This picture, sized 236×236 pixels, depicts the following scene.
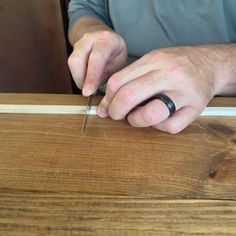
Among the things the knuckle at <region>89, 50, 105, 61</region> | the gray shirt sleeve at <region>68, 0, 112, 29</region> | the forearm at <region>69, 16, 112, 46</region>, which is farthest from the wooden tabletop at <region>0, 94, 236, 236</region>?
the gray shirt sleeve at <region>68, 0, 112, 29</region>

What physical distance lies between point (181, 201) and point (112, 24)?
0.67 meters

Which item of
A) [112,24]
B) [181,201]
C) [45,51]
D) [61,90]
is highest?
[181,201]

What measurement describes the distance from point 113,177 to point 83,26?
558mm

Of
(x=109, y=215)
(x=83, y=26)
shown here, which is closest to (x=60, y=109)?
(x=109, y=215)

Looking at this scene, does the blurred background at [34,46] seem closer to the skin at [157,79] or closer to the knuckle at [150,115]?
the skin at [157,79]

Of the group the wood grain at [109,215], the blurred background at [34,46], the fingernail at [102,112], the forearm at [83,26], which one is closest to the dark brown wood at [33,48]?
the blurred background at [34,46]

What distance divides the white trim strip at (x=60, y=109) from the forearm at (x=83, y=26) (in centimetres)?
31

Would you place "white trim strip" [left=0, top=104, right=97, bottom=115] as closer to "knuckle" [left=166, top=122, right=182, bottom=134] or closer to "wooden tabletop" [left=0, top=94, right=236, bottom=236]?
"wooden tabletop" [left=0, top=94, right=236, bottom=236]

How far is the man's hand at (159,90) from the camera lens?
0.50m

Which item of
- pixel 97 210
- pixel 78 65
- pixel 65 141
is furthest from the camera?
pixel 78 65

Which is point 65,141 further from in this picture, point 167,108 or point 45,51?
point 45,51

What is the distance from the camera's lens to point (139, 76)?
20.3 inches

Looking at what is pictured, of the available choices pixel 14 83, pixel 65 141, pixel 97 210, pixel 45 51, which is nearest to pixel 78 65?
pixel 65 141

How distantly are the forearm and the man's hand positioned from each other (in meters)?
0.34
